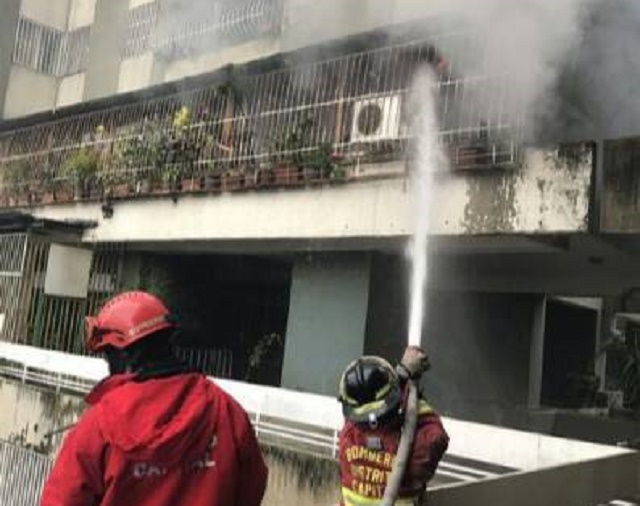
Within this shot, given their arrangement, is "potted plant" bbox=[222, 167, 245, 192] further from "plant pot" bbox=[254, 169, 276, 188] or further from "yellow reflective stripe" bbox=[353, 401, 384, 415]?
"yellow reflective stripe" bbox=[353, 401, 384, 415]

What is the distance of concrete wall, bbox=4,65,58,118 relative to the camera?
71.9 ft

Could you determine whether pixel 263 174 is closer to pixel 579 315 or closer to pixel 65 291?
pixel 65 291

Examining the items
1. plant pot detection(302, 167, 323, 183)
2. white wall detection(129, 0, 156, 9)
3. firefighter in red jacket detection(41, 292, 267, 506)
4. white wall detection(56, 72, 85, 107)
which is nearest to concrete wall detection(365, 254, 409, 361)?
plant pot detection(302, 167, 323, 183)

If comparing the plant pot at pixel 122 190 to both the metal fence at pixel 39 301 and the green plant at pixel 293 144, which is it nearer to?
the metal fence at pixel 39 301

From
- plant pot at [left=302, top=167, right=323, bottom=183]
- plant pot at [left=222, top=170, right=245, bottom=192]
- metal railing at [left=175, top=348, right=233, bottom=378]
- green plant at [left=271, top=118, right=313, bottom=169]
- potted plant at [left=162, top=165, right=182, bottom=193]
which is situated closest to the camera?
plant pot at [left=302, top=167, right=323, bottom=183]

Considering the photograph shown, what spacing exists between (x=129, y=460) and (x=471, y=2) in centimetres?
708

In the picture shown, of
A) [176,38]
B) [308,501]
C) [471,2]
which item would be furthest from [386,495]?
[176,38]

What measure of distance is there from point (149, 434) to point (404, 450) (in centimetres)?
128

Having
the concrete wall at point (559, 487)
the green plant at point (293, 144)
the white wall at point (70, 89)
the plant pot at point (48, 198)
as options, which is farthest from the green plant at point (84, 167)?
the concrete wall at point (559, 487)

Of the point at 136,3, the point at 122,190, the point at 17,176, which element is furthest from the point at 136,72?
the point at 122,190

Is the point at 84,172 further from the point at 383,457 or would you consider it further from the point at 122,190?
the point at 383,457

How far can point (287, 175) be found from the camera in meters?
9.62

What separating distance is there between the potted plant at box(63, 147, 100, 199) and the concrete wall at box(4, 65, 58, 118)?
33.0 feet

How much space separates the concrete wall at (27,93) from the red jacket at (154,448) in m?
21.6
